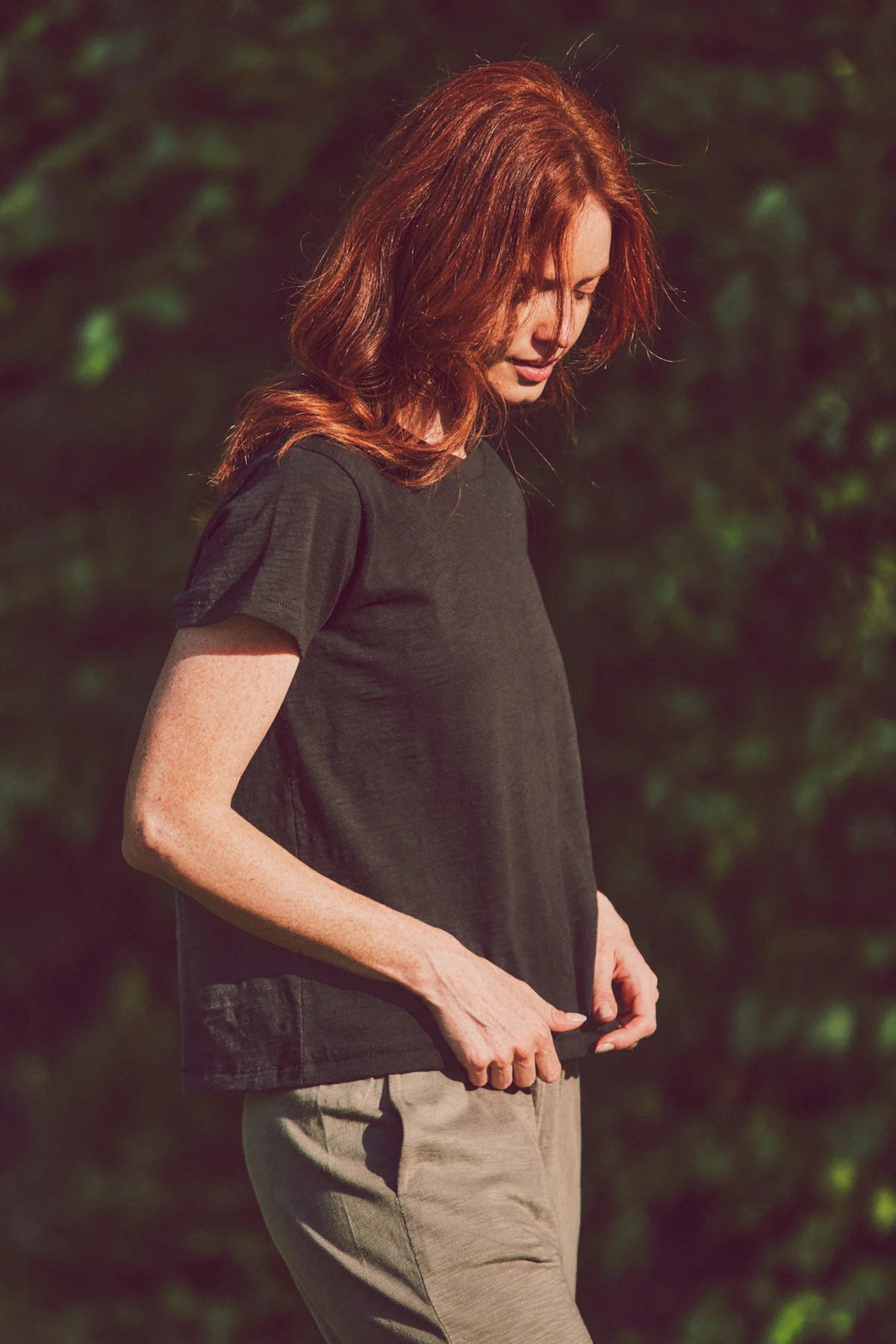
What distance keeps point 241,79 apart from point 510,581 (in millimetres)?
1707

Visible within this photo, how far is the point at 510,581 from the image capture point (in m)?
1.68

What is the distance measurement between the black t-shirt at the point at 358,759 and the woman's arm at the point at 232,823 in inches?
1.3

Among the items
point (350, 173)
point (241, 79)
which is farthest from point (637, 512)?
point (241, 79)

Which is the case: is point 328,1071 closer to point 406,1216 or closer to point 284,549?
point 406,1216

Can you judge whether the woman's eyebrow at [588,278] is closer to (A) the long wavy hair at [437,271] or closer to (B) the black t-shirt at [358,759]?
(A) the long wavy hair at [437,271]

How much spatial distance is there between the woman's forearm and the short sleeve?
0.59ft

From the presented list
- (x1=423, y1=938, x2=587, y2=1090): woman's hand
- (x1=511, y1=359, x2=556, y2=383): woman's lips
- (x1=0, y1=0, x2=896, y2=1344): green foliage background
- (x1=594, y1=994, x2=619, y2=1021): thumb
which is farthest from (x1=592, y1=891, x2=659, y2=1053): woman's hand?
(x1=0, y1=0, x2=896, y2=1344): green foliage background

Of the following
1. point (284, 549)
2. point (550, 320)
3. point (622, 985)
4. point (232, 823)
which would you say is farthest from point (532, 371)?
point (622, 985)

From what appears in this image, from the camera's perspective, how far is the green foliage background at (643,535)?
8.92 ft

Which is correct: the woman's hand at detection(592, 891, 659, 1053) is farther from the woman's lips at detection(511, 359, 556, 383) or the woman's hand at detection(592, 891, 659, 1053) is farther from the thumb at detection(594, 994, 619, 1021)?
the woman's lips at detection(511, 359, 556, 383)

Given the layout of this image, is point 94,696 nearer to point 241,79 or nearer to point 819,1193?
point 241,79

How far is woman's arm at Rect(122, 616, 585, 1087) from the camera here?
1.41 metres

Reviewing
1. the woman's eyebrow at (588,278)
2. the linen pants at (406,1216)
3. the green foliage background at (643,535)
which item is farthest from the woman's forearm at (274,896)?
the green foliage background at (643,535)

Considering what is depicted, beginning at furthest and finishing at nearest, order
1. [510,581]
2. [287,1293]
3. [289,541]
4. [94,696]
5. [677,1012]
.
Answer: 1. [287,1293]
2. [94,696]
3. [677,1012]
4. [510,581]
5. [289,541]
